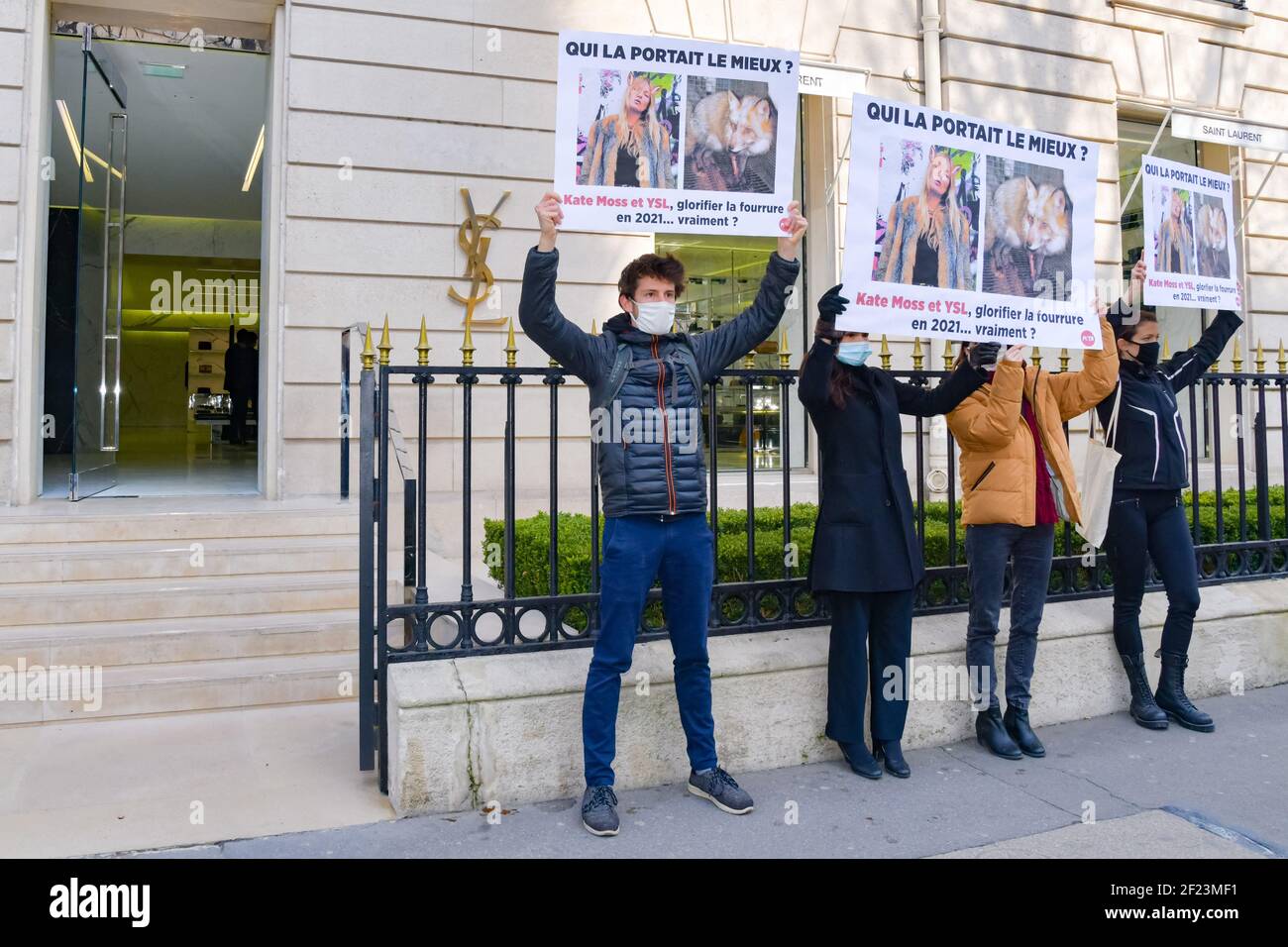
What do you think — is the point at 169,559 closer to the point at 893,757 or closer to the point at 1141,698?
the point at 893,757

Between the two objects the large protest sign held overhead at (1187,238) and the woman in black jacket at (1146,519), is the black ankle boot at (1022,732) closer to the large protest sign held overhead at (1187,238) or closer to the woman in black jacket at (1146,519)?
the woman in black jacket at (1146,519)

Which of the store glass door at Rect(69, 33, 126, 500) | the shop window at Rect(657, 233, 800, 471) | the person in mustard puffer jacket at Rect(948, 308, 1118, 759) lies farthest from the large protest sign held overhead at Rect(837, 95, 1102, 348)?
the store glass door at Rect(69, 33, 126, 500)

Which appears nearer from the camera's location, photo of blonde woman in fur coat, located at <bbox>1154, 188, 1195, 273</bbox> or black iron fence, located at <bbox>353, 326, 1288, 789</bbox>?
black iron fence, located at <bbox>353, 326, 1288, 789</bbox>

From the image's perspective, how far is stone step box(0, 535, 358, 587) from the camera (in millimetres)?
6086

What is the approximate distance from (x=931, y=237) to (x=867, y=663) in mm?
1983

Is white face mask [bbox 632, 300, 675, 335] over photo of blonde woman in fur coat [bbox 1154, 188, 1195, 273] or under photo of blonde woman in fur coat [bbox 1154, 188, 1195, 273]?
under

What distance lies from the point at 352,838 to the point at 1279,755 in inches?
171

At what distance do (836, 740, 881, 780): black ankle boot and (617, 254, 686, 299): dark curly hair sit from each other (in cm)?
221

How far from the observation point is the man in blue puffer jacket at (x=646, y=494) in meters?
3.93

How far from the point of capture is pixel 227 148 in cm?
1405

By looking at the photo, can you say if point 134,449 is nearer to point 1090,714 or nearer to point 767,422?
point 767,422

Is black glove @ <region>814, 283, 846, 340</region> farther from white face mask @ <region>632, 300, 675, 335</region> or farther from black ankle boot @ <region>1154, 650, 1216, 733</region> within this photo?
black ankle boot @ <region>1154, 650, 1216, 733</region>

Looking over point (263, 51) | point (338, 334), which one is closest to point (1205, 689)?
point (338, 334)

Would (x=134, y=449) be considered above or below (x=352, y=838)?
above
